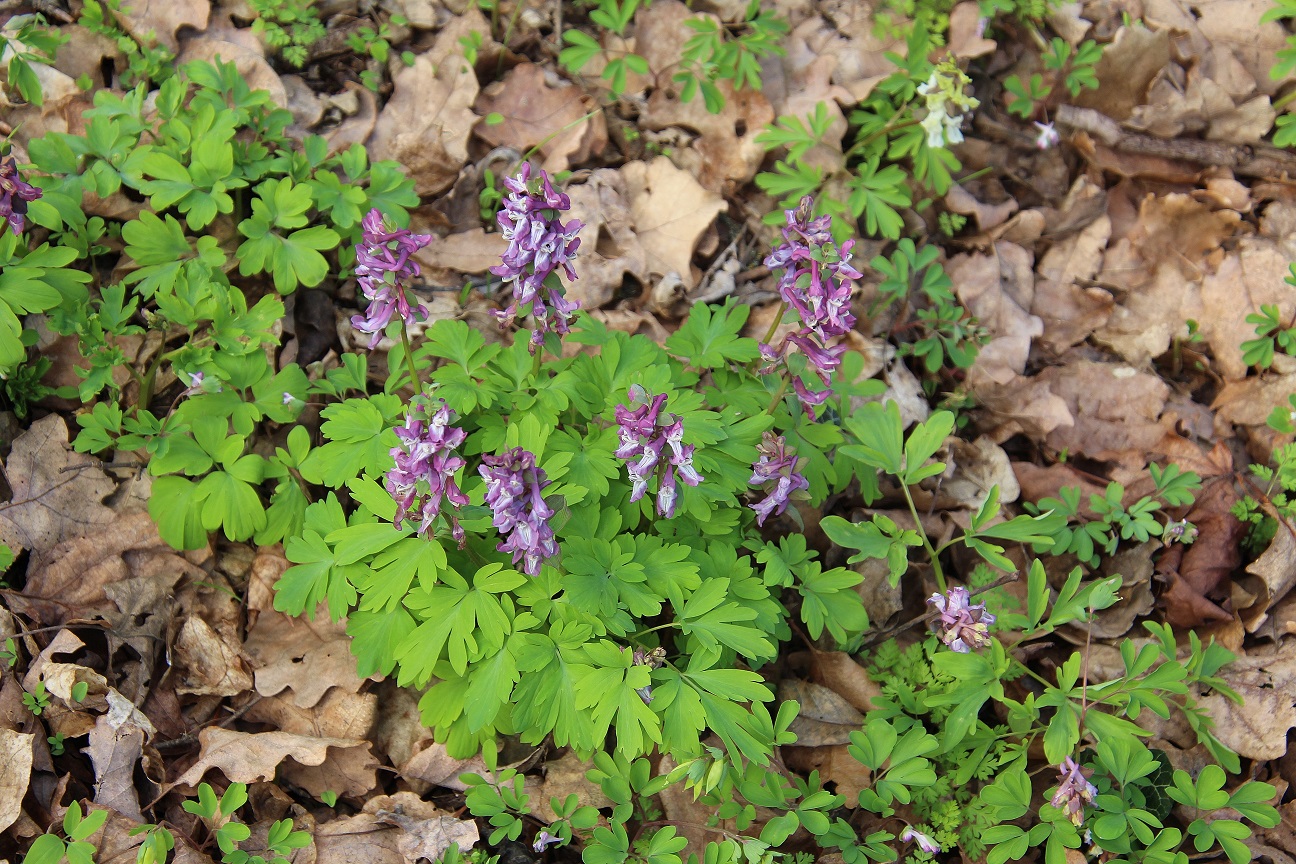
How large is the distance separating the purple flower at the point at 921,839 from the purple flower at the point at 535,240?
2.23 metres

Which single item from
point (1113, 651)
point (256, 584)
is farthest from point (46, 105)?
point (1113, 651)

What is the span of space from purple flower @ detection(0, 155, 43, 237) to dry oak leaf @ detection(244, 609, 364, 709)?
5.72 feet

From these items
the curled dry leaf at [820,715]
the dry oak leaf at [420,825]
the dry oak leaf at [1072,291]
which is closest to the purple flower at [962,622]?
the curled dry leaf at [820,715]

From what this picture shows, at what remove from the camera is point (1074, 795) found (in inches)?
116

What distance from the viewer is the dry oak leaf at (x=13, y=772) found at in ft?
9.63

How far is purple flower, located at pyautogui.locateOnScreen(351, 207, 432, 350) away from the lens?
281 centimetres

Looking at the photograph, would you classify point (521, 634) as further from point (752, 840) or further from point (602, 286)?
point (602, 286)

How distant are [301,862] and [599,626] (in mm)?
1404

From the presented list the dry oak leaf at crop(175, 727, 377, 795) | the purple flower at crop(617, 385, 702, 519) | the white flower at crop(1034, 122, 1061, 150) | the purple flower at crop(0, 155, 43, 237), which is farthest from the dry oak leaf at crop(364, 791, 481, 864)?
the white flower at crop(1034, 122, 1061, 150)

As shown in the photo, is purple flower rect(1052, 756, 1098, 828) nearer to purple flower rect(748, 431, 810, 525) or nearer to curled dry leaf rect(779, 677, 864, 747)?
curled dry leaf rect(779, 677, 864, 747)

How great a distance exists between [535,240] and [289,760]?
2177mm

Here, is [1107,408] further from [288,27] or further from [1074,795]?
[288,27]

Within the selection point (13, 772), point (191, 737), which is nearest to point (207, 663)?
point (191, 737)

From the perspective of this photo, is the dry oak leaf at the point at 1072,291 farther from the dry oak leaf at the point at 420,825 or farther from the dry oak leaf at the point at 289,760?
the dry oak leaf at the point at 289,760
